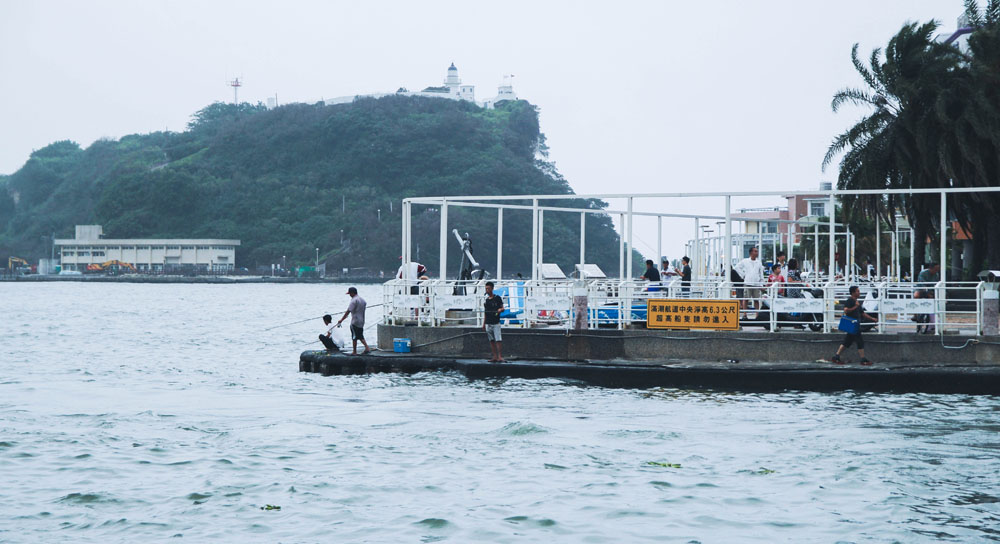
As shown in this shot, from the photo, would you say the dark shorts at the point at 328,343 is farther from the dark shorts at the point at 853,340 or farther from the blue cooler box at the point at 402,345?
the dark shorts at the point at 853,340

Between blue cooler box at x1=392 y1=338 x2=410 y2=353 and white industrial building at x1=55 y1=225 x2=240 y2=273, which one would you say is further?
white industrial building at x1=55 y1=225 x2=240 y2=273

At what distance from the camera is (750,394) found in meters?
21.0

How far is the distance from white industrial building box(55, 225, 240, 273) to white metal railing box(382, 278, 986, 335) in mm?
158675

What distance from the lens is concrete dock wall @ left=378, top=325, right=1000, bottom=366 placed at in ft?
68.0

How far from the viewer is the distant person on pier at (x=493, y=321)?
22219 millimetres

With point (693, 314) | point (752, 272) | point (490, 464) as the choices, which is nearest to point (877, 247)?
point (752, 272)

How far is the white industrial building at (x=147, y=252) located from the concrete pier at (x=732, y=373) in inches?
6359

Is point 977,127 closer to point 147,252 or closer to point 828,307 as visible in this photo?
point 828,307

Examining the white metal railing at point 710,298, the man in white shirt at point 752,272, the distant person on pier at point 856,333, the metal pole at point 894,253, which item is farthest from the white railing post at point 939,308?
the metal pole at point 894,253

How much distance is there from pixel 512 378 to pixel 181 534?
11174 millimetres

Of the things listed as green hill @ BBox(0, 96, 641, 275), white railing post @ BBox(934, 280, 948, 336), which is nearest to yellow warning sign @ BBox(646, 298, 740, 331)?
white railing post @ BBox(934, 280, 948, 336)

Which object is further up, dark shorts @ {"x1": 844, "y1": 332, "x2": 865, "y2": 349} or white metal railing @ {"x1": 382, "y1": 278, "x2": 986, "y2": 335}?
white metal railing @ {"x1": 382, "y1": 278, "x2": 986, "y2": 335}

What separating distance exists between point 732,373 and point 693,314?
1818 mm

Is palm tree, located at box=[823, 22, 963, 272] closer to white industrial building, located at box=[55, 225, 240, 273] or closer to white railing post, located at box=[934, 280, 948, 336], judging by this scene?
white railing post, located at box=[934, 280, 948, 336]
